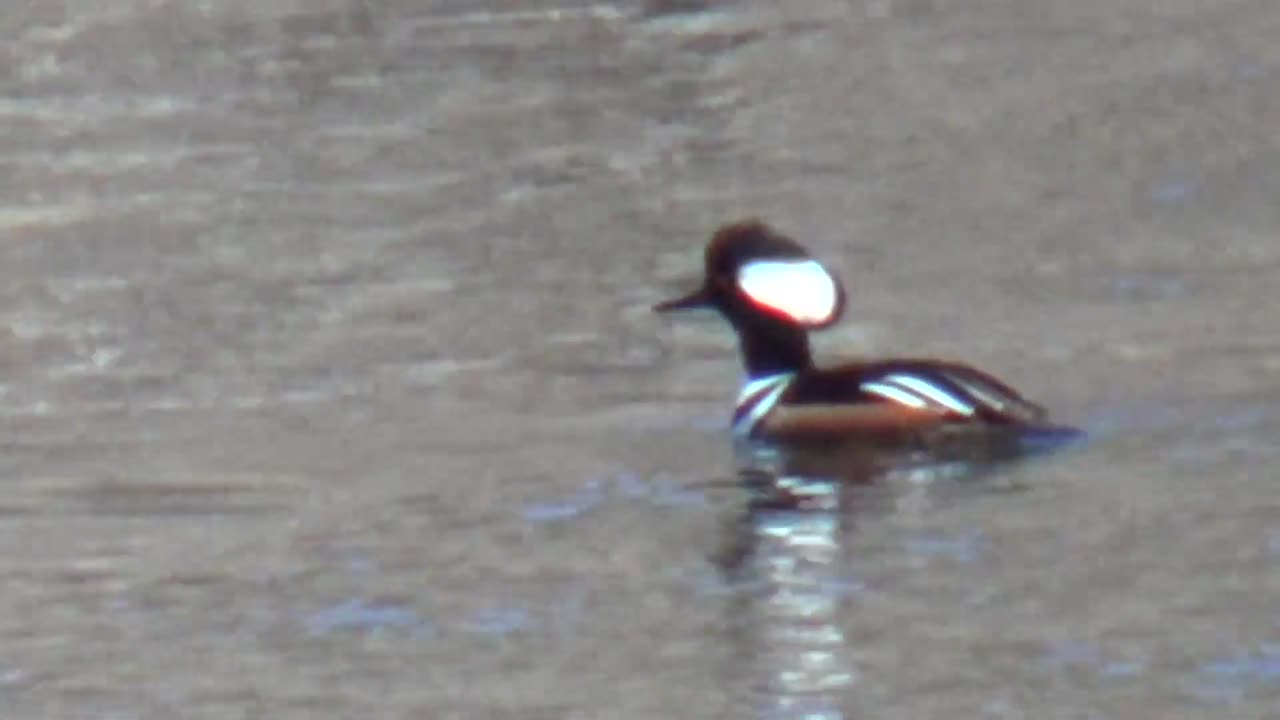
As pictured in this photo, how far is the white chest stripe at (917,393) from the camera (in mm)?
11742

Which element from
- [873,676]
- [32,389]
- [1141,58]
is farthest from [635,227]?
[873,676]

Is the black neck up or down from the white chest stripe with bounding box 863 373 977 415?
up

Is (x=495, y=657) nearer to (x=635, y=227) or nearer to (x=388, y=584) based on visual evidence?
(x=388, y=584)

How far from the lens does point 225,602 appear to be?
10.1m

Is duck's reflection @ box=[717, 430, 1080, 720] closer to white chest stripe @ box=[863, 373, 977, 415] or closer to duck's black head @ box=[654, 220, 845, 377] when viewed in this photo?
white chest stripe @ box=[863, 373, 977, 415]

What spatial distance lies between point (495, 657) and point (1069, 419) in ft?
11.6

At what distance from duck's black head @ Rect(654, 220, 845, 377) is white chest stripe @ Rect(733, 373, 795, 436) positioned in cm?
8

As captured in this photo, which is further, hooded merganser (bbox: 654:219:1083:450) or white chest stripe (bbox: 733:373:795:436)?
white chest stripe (bbox: 733:373:795:436)

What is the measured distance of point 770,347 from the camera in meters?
12.7

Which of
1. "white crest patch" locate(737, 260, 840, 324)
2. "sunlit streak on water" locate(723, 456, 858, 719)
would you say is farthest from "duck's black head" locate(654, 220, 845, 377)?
"sunlit streak on water" locate(723, 456, 858, 719)

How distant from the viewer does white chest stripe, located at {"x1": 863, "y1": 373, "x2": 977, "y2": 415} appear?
462 inches

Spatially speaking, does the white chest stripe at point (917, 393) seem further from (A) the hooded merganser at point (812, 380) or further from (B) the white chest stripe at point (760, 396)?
(B) the white chest stripe at point (760, 396)

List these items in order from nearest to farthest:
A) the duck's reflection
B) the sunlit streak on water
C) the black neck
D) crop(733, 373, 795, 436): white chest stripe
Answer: the sunlit streak on water
the duck's reflection
crop(733, 373, 795, 436): white chest stripe
the black neck

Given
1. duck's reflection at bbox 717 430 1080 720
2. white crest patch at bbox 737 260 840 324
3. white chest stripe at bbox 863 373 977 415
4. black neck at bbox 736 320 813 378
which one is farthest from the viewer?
black neck at bbox 736 320 813 378
